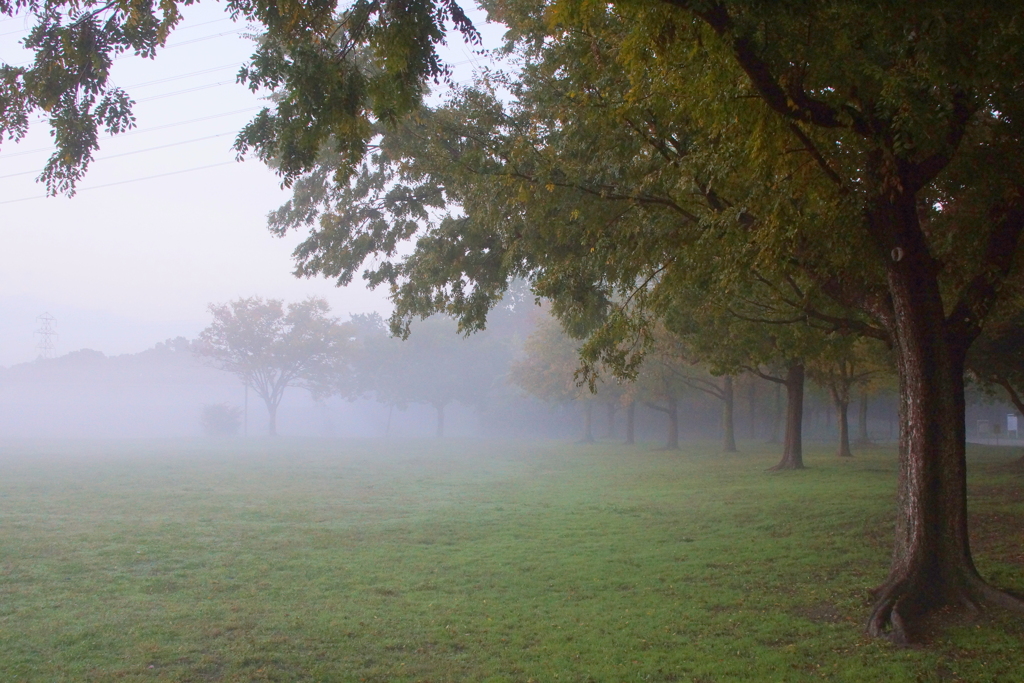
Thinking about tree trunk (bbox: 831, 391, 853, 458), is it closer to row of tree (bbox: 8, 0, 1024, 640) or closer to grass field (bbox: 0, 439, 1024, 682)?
grass field (bbox: 0, 439, 1024, 682)

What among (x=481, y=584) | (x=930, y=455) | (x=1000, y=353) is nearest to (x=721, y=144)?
(x=930, y=455)

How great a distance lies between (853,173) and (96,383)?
4055 inches

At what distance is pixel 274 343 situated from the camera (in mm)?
71438

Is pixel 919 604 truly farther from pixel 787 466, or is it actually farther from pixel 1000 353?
pixel 787 466

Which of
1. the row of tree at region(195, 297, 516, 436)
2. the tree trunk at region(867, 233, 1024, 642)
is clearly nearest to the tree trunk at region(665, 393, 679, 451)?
the row of tree at region(195, 297, 516, 436)

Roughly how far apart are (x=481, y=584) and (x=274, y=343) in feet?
211

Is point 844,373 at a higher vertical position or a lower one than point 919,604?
higher

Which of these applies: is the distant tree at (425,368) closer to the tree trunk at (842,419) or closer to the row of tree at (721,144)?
the tree trunk at (842,419)

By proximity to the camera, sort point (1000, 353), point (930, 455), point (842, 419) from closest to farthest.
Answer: point (930, 455)
point (1000, 353)
point (842, 419)

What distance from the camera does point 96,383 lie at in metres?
95.0

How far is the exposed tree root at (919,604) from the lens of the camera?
8039mm

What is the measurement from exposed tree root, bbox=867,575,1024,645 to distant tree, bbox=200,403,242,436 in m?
71.7

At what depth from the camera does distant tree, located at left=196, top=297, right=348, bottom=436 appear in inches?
2751

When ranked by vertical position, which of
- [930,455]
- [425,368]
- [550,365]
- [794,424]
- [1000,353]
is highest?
[425,368]
